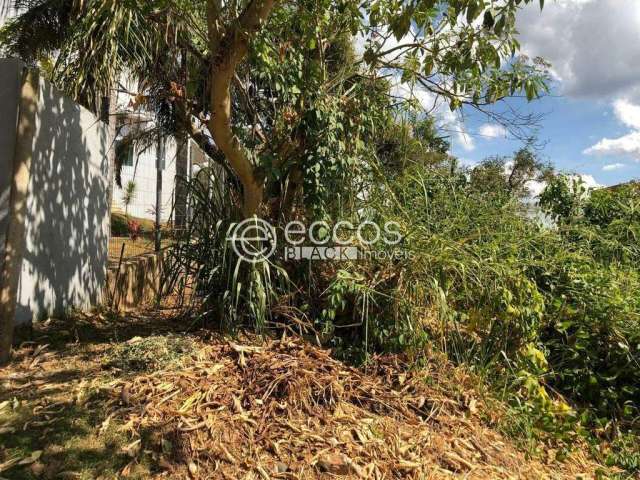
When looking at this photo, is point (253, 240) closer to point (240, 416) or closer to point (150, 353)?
point (150, 353)

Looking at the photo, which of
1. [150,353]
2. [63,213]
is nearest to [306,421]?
[150,353]

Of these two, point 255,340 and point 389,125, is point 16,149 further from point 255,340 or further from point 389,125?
A: point 389,125

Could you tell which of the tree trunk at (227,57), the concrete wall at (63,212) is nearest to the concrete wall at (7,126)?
the concrete wall at (63,212)

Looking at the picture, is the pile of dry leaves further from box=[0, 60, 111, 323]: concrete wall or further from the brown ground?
box=[0, 60, 111, 323]: concrete wall

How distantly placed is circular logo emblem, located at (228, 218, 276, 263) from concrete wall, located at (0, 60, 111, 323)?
5.31ft

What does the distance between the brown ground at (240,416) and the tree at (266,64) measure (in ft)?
4.47

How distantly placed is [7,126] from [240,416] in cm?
265

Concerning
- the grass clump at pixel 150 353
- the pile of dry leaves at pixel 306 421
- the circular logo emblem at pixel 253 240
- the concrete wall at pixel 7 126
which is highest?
the concrete wall at pixel 7 126

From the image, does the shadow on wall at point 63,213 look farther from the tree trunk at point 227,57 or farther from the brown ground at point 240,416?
the tree trunk at point 227,57

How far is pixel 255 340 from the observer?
11.2 feet

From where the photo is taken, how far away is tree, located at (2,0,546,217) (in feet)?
10.5

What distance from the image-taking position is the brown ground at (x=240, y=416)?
224 cm

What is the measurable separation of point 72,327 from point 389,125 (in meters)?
3.38

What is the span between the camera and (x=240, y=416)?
102 inches
